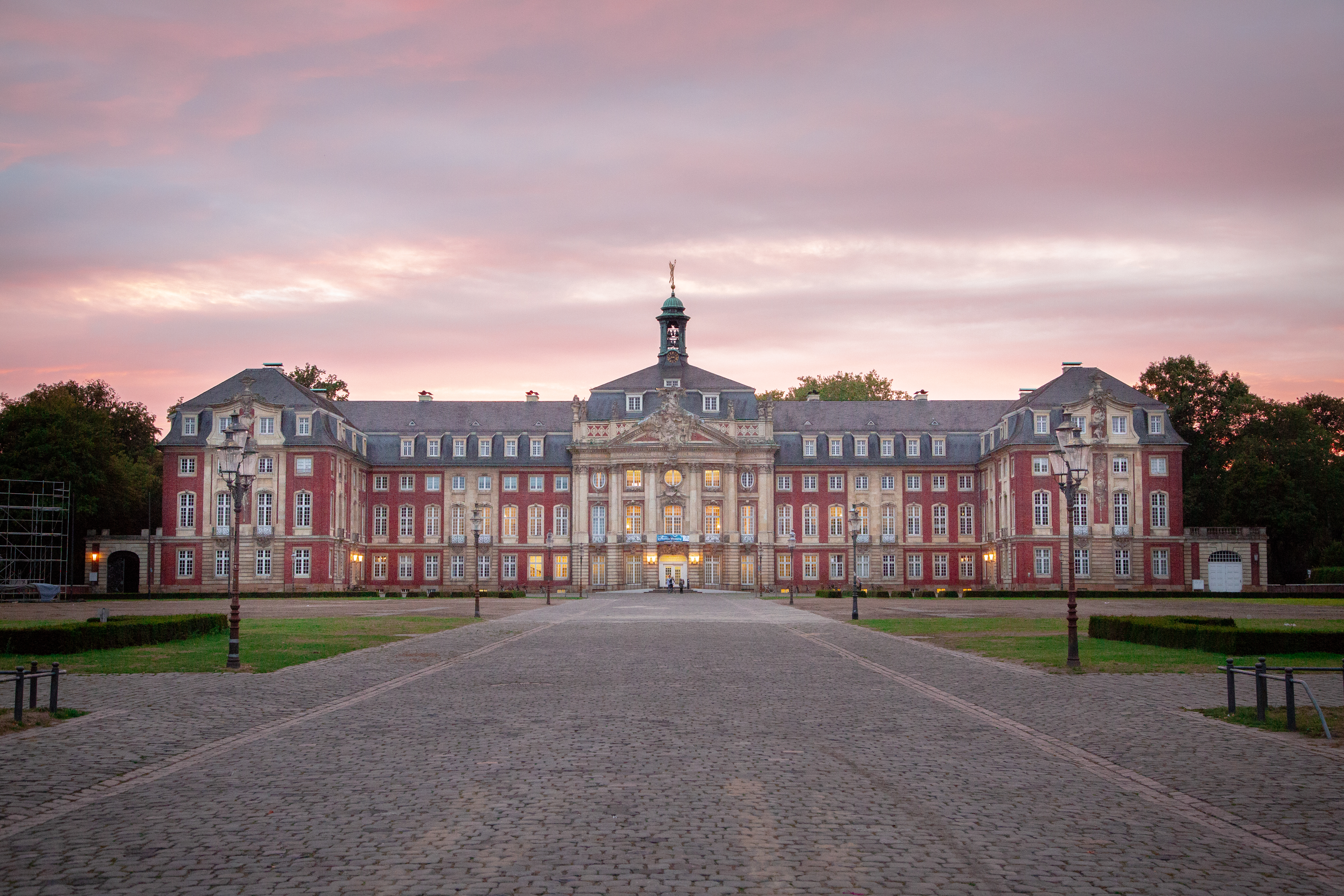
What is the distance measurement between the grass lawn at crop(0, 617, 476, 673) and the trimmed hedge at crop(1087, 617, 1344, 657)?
19.8 metres

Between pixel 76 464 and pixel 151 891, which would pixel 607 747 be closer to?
pixel 151 891

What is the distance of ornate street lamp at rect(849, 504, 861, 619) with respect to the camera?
43750mm

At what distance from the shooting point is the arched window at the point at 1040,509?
3095 inches

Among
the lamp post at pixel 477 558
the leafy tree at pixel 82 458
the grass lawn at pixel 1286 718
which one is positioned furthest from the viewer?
the leafy tree at pixel 82 458

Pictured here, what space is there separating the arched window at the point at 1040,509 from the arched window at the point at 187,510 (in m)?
58.2

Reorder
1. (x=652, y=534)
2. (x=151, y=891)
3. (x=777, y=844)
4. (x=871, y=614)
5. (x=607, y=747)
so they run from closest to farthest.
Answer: (x=151, y=891), (x=777, y=844), (x=607, y=747), (x=871, y=614), (x=652, y=534)

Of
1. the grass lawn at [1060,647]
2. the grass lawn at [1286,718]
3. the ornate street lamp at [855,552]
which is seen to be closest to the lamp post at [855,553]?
the ornate street lamp at [855,552]

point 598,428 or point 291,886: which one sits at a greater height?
point 598,428

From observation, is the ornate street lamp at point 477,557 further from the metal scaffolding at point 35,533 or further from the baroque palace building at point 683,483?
the metal scaffolding at point 35,533

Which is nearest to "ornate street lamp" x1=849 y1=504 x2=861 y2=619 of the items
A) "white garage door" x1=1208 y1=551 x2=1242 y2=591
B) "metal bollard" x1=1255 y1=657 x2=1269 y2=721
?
"white garage door" x1=1208 y1=551 x2=1242 y2=591

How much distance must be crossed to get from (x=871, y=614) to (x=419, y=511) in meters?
51.0

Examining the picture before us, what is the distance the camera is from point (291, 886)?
25.4ft

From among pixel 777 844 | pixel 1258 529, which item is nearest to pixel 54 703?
pixel 777 844

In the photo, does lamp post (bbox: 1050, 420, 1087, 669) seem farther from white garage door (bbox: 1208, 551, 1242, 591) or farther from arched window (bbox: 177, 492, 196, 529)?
arched window (bbox: 177, 492, 196, 529)
